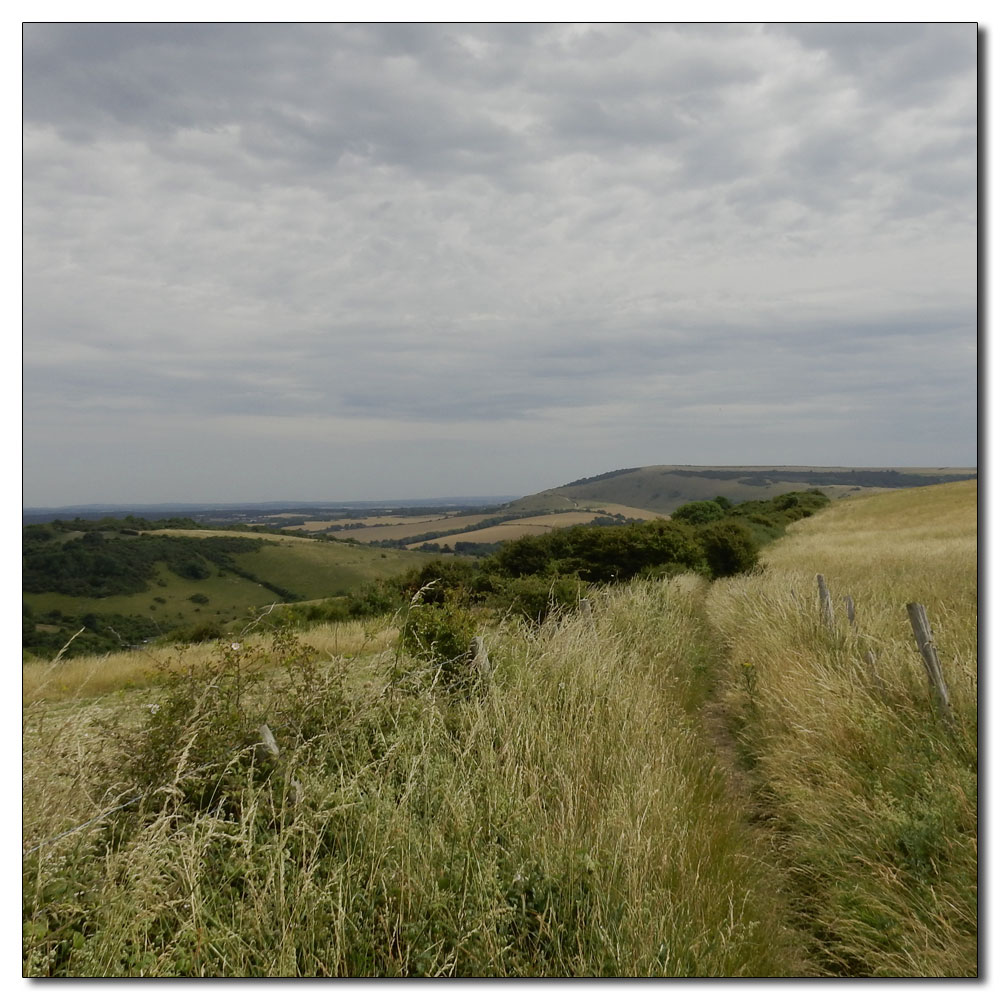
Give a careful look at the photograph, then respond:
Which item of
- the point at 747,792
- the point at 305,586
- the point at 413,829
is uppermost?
→ the point at 413,829

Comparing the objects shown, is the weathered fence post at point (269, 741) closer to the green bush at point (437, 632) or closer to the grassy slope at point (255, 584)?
the grassy slope at point (255, 584)

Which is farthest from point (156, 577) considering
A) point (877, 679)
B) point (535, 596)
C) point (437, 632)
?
point (877, 679)

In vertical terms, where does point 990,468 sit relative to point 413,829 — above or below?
above

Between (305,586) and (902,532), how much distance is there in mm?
27300

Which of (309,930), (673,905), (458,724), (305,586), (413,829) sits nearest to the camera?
(309,930)

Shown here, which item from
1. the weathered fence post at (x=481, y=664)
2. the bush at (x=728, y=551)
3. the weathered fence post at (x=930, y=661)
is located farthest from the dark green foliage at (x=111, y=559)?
the bush at (x=728, y=551)

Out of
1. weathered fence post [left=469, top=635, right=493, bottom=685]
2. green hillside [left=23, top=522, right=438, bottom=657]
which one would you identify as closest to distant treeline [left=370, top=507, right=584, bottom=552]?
green hillside [left=23, top=522, right=438, bottom=657]

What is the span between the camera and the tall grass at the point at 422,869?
3098mm

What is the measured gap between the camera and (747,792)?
586 cm

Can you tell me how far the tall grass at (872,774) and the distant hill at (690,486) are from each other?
32.3ft

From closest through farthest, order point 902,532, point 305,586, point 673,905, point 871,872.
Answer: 1. point 673,905
2. point 871,872
3. point 902,532
4. point 305,586

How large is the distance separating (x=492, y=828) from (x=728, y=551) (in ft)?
71.7
